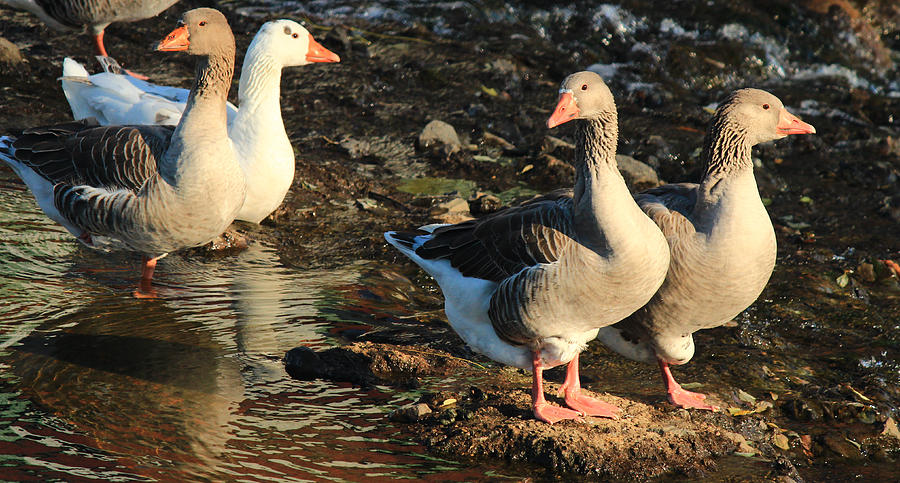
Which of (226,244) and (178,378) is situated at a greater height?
(226,244)

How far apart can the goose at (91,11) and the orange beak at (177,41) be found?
4.62 meters

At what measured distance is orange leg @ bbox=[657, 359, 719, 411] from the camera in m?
5.77

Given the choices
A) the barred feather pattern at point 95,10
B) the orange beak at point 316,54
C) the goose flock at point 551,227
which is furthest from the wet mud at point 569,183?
the orange beak at point 316,54

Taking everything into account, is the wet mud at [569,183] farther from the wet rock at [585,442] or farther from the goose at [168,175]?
the goose at [168,175]

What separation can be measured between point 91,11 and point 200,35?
4.78m

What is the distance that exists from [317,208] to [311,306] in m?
2.28

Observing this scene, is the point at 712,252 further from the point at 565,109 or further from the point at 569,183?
the point at 569,183

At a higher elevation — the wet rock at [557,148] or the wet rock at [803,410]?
the wet rock at [557,148]

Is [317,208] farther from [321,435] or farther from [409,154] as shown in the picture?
[321,435]

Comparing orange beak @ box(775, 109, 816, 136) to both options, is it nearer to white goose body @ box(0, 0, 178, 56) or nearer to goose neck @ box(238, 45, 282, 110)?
goose neck @ box(238, 45, 282, 110)

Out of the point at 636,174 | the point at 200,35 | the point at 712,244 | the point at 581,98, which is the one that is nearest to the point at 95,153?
the point at 200,35

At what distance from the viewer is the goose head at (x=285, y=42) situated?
8688 millimetres

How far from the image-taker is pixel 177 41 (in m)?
6.58

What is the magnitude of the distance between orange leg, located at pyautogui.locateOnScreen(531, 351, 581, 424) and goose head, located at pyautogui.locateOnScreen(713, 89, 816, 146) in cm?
205
